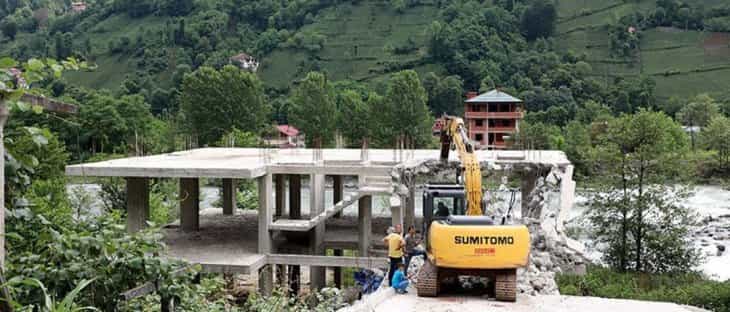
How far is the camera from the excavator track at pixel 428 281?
504 inches

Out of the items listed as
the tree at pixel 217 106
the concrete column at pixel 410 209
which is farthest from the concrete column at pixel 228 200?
the tree at pixel 217 106

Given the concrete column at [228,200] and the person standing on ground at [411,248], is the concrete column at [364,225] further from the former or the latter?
the concrete column at [228,200]

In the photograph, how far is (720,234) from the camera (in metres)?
39.2

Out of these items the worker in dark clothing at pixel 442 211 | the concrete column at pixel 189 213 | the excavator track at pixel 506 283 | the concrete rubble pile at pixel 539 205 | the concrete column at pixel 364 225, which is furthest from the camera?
the concrete column at pixel 189 213

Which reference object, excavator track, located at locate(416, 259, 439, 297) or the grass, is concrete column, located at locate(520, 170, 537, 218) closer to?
excavator track, located at locate(416, 259, 439, 297)

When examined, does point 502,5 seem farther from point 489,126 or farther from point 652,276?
point 652,276

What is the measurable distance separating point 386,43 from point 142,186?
319ft

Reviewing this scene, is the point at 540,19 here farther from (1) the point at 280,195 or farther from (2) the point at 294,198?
(1) the point at 280,195

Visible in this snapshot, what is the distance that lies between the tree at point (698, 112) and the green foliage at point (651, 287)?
60.2 m

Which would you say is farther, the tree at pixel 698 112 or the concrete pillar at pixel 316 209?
the tree at pixel 698 112

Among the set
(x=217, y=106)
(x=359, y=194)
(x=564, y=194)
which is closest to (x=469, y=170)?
(x=564, y=194)

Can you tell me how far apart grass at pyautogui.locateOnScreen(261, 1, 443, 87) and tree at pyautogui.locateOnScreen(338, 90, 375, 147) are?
35.7m

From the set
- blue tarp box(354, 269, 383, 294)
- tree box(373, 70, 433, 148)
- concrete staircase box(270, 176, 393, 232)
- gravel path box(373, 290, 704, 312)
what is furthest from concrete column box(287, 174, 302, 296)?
tree box(373, 70, 433, 148)

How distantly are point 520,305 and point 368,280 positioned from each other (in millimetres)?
10024
